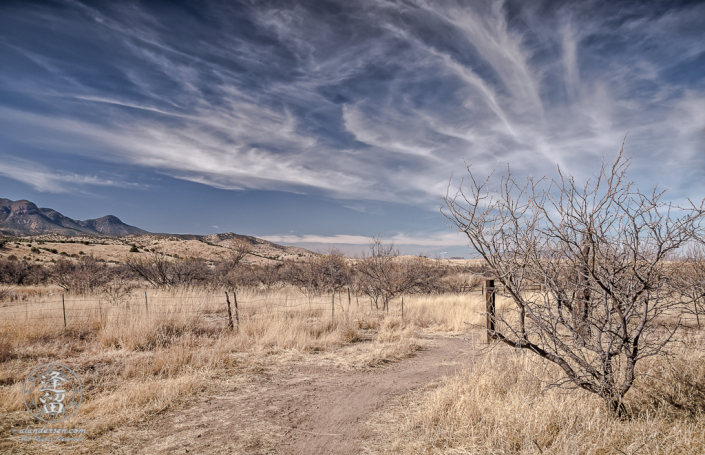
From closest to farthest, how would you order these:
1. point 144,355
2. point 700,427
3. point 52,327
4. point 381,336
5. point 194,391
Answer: point 700,427
point 194,391
point 144,355
point 52,327
point 381,336

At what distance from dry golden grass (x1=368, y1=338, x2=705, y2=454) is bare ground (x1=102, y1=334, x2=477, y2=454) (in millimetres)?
545

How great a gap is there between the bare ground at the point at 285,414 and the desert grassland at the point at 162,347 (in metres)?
0.41

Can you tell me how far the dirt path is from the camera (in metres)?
4.20

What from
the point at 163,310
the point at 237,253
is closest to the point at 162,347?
the point at 163,310

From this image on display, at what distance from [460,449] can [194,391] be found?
4.55 m

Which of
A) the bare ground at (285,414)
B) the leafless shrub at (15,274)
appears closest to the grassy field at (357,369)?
the bare ground at (285,414)

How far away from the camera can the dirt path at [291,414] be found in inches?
165

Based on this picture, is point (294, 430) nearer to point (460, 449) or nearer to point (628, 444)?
point (460, 449)

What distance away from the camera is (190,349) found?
26.1 ft

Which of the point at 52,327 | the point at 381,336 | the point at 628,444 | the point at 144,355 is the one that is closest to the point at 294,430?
the point at 628,444

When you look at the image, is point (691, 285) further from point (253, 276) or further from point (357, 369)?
point (253, 276)

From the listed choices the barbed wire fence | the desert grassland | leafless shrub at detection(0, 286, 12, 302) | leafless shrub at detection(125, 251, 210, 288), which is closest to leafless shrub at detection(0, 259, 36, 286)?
leafless shrub at detection(0, 286, 12, 302)

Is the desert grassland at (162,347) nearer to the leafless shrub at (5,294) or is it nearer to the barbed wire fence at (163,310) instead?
the barbed wire fence at (163,310)

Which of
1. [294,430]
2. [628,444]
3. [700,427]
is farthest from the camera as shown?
[294,430]
